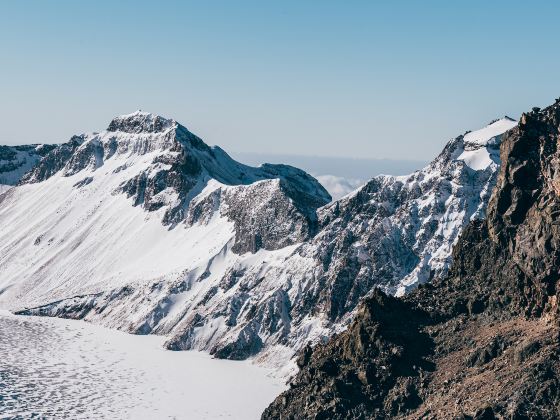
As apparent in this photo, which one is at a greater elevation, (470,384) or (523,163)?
(523,163)

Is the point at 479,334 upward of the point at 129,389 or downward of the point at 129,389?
upward

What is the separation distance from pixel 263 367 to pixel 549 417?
324 feet

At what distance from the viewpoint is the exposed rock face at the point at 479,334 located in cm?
11194

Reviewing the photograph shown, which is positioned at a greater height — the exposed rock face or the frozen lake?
the exposed rock face

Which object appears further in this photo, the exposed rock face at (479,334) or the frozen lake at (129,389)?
the frozen lake at (129,389)

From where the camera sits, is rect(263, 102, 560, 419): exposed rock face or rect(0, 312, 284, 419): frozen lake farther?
rect(0, 312, 284, 419): frozen lake

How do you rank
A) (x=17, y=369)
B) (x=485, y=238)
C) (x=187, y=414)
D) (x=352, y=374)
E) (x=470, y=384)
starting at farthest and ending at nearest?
1. (x=17, y=369)
2. (x=187, y=414)
3. (x=485, y=238)
4. (x=352, y=374)
5. (x=470, y=384)

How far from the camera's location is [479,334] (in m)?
124

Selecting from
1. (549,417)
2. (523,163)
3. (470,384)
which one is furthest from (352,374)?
(523,163)

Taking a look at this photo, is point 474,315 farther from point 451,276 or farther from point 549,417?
point 549,417

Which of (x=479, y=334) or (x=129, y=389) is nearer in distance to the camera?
(x=479, y=334)

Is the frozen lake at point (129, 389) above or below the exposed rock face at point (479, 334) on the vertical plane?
below

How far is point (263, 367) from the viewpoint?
19775cm

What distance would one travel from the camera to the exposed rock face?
11194 centimetres
